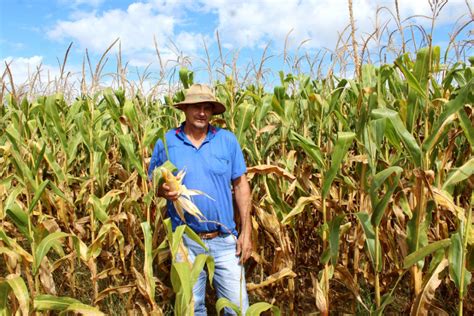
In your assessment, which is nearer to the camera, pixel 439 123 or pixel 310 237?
pixel 439 123

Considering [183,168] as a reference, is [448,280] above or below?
below

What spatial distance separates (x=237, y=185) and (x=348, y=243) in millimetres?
976

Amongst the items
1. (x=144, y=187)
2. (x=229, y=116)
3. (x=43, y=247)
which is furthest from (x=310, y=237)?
(x=43, y=247)

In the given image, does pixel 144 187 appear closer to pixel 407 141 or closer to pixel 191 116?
pixel 191 116

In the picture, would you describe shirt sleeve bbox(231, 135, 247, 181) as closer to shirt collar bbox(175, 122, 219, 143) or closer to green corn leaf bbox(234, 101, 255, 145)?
shirt collar bbox(175, 122, 219, 143)

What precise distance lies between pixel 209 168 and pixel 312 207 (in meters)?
1.08

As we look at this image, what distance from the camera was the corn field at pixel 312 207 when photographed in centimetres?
230

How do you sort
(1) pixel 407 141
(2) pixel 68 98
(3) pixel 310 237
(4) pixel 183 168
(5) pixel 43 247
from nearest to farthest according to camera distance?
(1) pixel 407 141
(5) pixel 43 247
(4) pixel 183 168
(3) pixel 310 237
(2) pixel 68 98

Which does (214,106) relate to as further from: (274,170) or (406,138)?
(406,138)

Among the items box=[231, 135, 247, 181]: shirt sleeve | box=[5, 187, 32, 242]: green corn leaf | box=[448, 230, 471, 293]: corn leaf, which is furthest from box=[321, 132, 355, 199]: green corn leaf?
box=[5, 187, 32, 242]: green corn leaf

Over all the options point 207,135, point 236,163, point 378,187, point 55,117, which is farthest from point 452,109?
point 55,117

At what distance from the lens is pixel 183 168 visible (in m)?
2.97

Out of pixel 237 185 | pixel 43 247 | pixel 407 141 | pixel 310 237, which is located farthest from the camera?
pixel 310 237

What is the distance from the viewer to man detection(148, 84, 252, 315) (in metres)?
3.07
